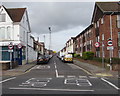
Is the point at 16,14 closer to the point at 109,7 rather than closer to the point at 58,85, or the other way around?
the point at 109,7

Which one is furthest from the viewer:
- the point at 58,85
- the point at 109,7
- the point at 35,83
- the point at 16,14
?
the point at 109,7

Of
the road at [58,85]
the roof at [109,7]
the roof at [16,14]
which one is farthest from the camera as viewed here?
the roof at [109,7]

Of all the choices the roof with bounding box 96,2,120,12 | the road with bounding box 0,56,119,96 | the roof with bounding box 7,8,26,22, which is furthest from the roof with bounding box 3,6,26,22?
the road with bounding box 0,56,119,96

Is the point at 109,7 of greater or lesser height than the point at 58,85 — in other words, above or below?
above

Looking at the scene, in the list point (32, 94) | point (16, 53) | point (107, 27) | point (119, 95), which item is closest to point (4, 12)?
point (16, 53)

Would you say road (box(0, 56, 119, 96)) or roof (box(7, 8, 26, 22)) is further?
roof (box(7, 8, 26, 22))

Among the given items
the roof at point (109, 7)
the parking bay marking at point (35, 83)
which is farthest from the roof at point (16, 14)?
the parking bay marking at point (35, 83)

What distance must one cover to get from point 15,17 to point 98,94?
2203 centimetres

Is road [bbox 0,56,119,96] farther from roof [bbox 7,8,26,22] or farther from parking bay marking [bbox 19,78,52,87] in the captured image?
roof [bbox 7,8,26,22]

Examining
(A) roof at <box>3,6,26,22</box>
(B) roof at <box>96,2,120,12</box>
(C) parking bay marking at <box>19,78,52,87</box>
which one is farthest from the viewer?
(B) roof at <box>96,2,120,12</box>

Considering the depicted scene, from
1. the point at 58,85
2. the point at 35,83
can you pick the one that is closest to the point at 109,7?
the point at 58,85

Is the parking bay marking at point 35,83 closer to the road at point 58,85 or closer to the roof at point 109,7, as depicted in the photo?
the road at point 58,85

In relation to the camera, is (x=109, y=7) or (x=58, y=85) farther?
(x=109, y=7)

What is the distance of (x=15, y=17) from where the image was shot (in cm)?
2588
